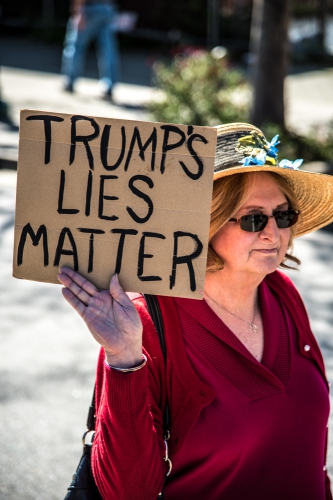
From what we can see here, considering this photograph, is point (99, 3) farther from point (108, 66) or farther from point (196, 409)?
point (196, 409)

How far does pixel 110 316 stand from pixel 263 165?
71 centimetres

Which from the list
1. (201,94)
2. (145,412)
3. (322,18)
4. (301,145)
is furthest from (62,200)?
(322,18)

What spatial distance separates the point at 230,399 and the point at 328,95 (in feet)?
40.0

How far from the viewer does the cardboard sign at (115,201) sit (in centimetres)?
186

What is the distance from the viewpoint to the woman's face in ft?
7.43

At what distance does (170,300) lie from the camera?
84.3 inches

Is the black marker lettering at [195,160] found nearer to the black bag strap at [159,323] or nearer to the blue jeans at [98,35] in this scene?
the black bag strap at [159,323]

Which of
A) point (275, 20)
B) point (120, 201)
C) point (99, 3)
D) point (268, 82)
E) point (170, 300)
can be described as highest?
point (99, 3)

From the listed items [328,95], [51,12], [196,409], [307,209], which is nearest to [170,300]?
[196,409]

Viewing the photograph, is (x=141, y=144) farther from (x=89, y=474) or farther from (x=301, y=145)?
(x=301, y=145)

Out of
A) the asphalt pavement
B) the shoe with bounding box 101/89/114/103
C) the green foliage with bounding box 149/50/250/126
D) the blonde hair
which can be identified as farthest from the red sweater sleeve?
the shoe with bounding box 101/89/114/103

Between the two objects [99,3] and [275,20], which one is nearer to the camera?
A: [275,20]

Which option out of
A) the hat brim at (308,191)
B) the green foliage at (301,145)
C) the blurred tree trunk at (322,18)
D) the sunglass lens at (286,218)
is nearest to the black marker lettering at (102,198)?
the hat brim at (308,191)

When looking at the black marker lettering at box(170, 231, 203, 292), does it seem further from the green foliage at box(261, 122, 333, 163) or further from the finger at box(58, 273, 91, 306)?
the green foliage at box(261, 122, 333, 163)
